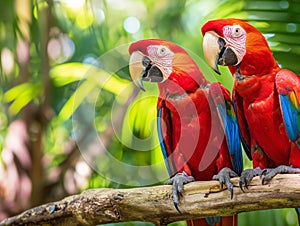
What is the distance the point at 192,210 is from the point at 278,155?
0.90 ft

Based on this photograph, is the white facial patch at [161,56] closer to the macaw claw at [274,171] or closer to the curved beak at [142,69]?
the curved beak at [142,69]

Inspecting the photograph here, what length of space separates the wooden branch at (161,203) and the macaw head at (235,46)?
286 mm

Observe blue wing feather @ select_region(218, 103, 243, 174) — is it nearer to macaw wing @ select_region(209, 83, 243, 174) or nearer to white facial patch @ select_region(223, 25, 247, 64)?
macaw wing @ select_region(209, 83, 243, 174)

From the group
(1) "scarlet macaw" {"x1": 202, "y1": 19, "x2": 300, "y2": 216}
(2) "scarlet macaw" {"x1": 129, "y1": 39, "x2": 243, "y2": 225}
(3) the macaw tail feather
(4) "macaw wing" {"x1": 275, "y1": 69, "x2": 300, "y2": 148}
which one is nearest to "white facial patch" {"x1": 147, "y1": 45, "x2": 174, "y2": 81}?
(2) "scarlet macaw" {"x1": 129, "y1": 39, "x2": 243, "y2": 225}

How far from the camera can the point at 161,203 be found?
3.97 ft

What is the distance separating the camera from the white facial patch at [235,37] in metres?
1.14

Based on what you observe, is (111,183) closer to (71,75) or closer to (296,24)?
(71,75)

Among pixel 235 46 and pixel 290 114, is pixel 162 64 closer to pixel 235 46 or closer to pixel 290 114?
pixel 235 46

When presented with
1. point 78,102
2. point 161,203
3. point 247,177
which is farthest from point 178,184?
point 78,102

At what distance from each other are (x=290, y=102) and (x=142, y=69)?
1.21 ft

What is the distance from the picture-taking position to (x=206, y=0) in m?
1.96

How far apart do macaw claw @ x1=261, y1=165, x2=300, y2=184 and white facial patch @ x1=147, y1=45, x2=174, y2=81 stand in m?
0.35

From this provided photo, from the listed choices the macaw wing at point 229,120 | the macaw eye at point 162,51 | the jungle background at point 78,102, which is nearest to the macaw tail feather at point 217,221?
the macaw wing at point 229,120

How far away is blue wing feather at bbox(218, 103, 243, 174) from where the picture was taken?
1.28m
